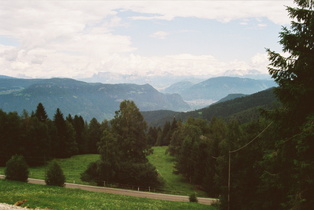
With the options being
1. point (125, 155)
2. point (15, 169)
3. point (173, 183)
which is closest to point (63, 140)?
point (125, 155)

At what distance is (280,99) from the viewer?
512 inches

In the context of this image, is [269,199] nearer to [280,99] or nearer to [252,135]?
[252,135]

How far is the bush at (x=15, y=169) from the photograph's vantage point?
3034cm

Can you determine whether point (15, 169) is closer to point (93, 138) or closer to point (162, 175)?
point (162, 175)

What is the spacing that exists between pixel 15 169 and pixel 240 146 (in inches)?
1084

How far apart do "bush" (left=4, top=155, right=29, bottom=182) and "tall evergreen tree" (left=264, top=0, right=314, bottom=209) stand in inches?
1155

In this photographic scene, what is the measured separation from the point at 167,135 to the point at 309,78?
11082 centimetres

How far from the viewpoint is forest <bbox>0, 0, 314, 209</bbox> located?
40.1 feet

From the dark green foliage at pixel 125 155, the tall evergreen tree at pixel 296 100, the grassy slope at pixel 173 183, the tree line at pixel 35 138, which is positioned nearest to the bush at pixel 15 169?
the dark green foliage at pixel 125 155

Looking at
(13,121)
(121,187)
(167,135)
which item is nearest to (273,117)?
(121,187)

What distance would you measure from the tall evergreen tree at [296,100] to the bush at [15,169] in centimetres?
2935

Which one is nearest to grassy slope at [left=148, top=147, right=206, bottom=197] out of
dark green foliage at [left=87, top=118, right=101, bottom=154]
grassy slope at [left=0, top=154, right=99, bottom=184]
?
grassy slope at [left=0, top=154, right=99, bottom=184]

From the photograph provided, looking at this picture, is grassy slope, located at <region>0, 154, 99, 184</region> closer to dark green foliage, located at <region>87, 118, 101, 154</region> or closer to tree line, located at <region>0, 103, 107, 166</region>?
tree line, located at <region>0, 103, 107, 166</region>

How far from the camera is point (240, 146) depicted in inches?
1145
